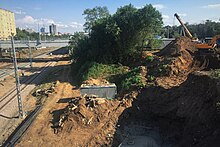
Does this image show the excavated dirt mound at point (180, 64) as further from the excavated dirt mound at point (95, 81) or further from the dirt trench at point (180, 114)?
the excavated dirt mound at point (95, 81)

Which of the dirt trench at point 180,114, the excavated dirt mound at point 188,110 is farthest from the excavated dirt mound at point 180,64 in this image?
the dirt trench at point 180,114

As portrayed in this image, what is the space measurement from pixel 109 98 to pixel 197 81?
322 inches

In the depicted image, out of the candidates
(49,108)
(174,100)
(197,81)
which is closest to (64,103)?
(49,108)

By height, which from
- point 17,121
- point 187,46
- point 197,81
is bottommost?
point 17,121

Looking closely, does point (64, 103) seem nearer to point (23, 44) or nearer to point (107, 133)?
point (107, 133)

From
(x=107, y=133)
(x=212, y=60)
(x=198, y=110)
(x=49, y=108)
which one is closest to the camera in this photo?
(x=198, y=110)

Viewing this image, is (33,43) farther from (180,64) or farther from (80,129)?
(80,129)

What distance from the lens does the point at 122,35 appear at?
33719 mm

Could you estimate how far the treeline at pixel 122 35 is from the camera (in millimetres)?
31812

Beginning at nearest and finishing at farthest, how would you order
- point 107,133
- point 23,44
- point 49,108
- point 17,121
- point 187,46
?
point 107,133
point 17,121
point 49,108
point 187,46
point 23,44

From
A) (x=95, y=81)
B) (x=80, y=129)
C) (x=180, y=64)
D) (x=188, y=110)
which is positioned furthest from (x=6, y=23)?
(x=188, y=110)

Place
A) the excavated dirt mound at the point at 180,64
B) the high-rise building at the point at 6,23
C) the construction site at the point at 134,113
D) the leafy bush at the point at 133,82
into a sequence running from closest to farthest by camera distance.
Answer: the construction site at the point at 134,113, the leafy bush at the point at 133,82, the excavated dirt mound at the point at 180,64, the high-rise building at the point at 6,23

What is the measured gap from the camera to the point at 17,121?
65.9 ft

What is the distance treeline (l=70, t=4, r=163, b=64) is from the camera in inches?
1252
